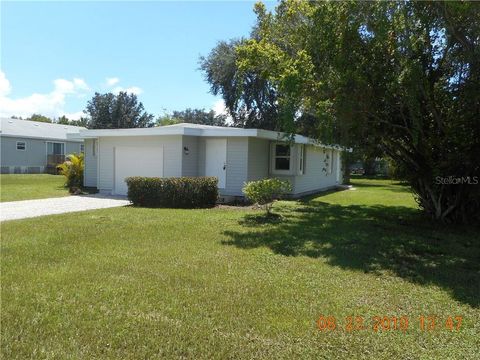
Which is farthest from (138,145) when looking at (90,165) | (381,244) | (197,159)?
(381,244)

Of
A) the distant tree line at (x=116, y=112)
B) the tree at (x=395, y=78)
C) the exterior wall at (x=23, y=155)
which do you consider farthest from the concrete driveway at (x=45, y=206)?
the distant tree line at (x=116, y=112)

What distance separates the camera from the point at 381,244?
25.5 ft

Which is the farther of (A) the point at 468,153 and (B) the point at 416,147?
(B) the point at 416,147

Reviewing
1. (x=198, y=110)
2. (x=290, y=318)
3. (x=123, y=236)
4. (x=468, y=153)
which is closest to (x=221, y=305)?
(x=290, y=318)

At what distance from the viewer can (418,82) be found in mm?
8805

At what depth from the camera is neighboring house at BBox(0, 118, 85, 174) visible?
99.5 ft

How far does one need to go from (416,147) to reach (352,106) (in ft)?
7.72

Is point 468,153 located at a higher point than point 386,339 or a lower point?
higher

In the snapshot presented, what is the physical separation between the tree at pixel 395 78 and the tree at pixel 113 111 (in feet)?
112

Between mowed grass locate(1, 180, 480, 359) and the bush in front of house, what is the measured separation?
12.5ft

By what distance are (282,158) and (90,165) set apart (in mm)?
8926

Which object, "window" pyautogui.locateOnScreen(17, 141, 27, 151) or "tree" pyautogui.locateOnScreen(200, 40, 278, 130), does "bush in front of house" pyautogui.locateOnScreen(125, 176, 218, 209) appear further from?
"window" pyautogui.locateOnScreen(17, 141, 27, 151)

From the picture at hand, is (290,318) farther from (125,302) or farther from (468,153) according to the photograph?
(468,153)

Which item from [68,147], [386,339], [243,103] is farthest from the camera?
[68,147]
